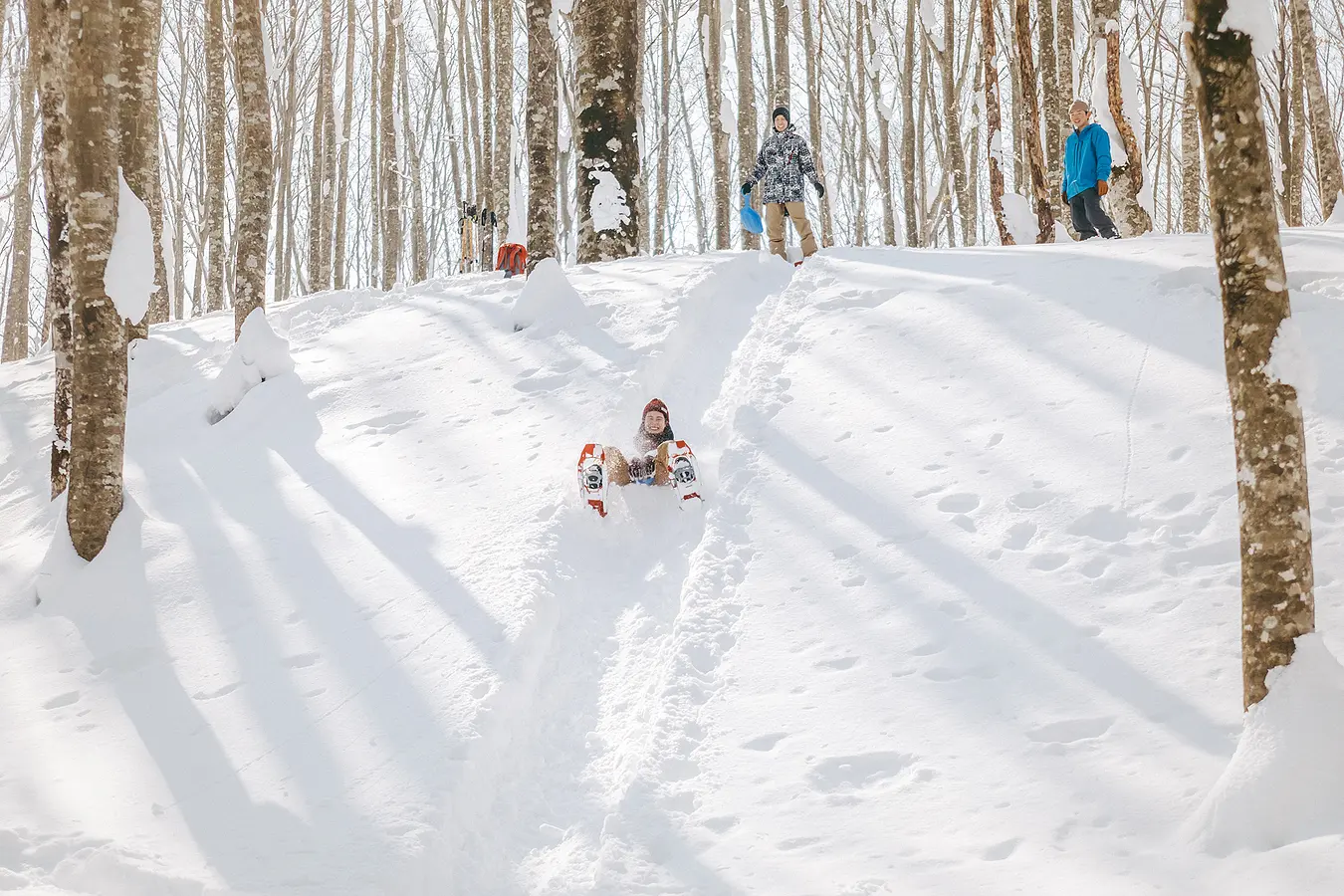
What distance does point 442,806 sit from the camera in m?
2.91

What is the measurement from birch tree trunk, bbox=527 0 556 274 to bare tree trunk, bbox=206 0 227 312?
4.29 m

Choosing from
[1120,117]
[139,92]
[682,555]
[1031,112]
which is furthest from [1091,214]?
[139,92]

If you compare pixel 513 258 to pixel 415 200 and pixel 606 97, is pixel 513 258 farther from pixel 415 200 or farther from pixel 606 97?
pixel 415 200

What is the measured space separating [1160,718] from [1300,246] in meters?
4.52

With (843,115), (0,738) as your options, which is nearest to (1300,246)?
(0,738)

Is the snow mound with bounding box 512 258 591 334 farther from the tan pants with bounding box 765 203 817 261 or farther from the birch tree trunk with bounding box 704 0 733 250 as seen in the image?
the birch tree trunk with bounding box 704 0 733 250

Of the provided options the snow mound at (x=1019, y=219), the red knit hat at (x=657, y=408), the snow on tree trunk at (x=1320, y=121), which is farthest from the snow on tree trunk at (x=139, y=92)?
the snow on tree trunk at (x=1320, y=121)

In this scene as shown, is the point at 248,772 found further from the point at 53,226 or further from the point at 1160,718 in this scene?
the point at 53,226

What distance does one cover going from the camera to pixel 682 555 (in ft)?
15.5

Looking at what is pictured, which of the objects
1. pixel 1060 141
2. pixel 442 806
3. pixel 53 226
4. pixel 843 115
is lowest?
pixel 442 806

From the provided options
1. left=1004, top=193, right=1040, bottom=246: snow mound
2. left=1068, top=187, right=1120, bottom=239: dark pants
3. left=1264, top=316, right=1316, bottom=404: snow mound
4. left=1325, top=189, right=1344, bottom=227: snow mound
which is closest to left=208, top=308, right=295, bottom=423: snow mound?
left=1264, top=316, right=1316, bottom=404: snow mound

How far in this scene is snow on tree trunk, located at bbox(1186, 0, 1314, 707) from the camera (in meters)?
2.41

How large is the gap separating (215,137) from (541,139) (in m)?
5.55

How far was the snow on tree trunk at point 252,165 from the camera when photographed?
7484 millimetres
